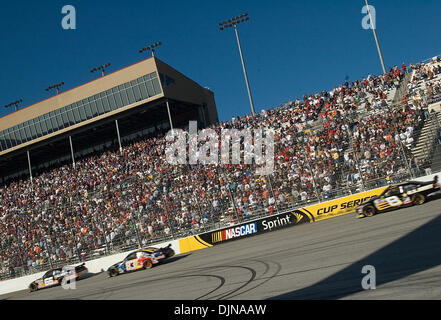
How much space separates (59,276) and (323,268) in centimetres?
1797

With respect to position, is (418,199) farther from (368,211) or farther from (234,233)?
(234,233)

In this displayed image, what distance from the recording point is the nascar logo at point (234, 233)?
67.9ft

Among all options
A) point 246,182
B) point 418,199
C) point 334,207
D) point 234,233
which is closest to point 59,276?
point 234,233

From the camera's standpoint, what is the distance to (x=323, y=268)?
29.9 feet

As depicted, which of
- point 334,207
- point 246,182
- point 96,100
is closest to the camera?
point 334,207

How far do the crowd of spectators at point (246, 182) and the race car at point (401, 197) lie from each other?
276 cm

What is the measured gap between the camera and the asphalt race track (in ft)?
22.6

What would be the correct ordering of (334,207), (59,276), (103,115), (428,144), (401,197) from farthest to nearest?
1. (103,115)
2. (59,276)
3. (334,207)
4. (428,144)
5. (401,197)

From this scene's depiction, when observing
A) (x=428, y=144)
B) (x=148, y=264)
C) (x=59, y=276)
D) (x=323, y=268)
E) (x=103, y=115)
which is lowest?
(x=59, y=276)

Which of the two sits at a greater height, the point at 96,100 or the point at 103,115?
the point at 96,100

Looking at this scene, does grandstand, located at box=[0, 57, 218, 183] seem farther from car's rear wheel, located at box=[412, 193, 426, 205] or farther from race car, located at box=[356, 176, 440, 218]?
car's rear wheel, located at box=[412, 193, 426, 205]
